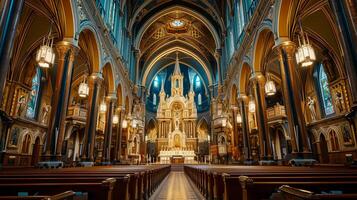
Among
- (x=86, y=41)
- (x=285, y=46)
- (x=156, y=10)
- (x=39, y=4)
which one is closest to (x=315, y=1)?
(x=285, y=46)

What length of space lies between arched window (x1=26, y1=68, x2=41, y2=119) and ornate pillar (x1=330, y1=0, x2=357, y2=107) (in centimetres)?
1730

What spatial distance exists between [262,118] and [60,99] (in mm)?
9405

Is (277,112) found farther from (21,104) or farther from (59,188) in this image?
(21,104)

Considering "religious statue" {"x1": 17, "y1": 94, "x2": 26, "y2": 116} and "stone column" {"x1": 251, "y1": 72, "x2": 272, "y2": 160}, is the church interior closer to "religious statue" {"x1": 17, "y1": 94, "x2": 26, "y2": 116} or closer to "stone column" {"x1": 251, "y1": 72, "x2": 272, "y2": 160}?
"stone column" {"x1": 251, "y1": 72, "x2": 272, "y2": 160}

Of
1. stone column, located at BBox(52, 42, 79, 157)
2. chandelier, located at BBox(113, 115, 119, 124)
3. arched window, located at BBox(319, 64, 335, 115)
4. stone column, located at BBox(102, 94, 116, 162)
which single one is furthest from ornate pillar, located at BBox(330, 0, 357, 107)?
chandelier, located at BBox(113, 115, 119, 124)

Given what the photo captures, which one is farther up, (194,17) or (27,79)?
(194,17)

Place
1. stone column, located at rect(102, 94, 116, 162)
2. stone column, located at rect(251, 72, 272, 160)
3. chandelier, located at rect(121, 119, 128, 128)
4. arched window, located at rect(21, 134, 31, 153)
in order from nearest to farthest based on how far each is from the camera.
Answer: stone column, located at rect(251, 72, 272, 160)
stone column, located at rect(102, 94, 116, 162)
arched window, located at rect(21, 134, 31, 153)
chandelier, located at rect(121, 119, 128, 128)

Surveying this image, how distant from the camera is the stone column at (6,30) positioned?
4547mm

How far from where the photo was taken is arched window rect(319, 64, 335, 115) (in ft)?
47.0

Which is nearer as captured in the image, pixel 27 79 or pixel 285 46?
pixel 285 46

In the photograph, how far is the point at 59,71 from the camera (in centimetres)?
836

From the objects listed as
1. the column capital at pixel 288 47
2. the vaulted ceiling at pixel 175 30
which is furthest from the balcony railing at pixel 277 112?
the vaulted ceiling at pixel 175 30

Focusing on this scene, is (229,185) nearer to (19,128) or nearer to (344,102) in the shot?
(344,102)

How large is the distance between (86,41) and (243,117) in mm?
10781
